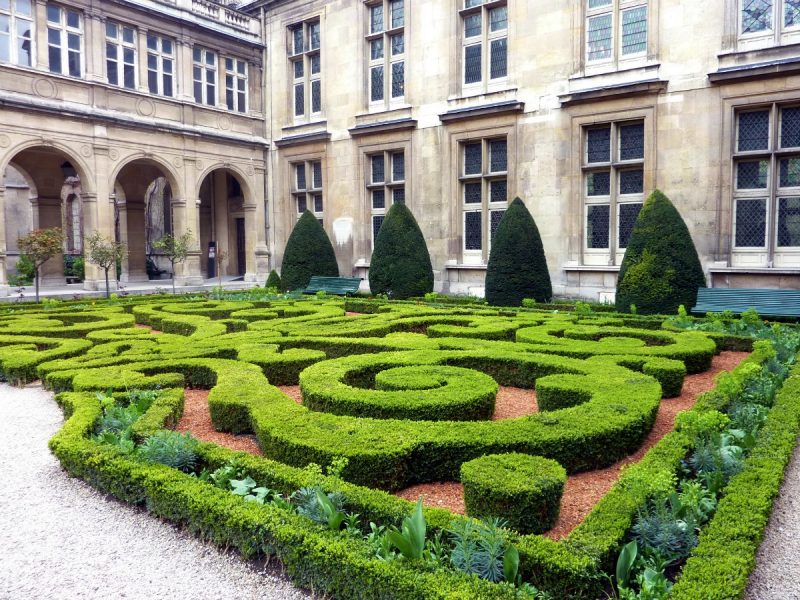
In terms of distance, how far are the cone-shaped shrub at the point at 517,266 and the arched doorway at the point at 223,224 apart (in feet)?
53.6

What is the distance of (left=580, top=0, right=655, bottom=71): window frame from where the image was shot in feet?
47.3

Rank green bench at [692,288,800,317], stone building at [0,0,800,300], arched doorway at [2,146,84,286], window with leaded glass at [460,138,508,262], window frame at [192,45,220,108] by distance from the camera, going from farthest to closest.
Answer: arched doorway at [2,146,84,286]
window frame at [192,45,220,108]
window with leaded glass at [460,138,508,262]
stone building at [0,0,800,300]
green bench at [692,288,800,317]

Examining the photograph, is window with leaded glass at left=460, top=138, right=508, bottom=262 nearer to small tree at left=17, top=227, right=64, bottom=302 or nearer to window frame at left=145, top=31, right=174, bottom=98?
window frame at left=145, top=31, right=174, bottom=98

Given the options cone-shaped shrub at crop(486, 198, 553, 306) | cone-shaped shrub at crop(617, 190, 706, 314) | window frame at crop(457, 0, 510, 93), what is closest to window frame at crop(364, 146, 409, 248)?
window frame at crop(457, 0, 510, 93)

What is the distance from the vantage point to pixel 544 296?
1378cm

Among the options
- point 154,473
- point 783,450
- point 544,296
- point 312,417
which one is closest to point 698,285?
point 544,296

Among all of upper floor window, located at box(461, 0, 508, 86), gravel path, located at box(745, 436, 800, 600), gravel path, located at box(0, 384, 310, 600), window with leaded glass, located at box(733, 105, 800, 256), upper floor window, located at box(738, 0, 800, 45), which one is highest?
upper floor window, located at box(461, 0, 508, 86)

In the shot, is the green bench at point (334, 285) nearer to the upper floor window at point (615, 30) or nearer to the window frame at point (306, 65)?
the window frame at point (306, 65)

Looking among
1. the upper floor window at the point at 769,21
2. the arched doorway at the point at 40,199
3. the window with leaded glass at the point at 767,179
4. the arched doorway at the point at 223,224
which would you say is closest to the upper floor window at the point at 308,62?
the arched doorway at the point at 223,224

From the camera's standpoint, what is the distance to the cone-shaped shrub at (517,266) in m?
13.7

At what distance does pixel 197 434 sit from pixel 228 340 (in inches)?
121

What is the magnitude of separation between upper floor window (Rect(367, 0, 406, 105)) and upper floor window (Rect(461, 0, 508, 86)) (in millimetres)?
2068

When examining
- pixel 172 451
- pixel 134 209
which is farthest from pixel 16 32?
pixel 172 451

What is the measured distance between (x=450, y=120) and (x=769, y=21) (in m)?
7.61
